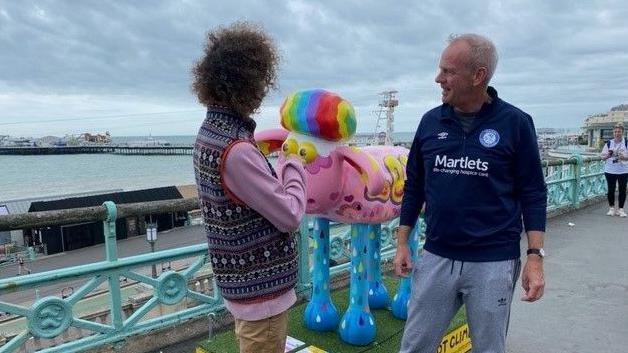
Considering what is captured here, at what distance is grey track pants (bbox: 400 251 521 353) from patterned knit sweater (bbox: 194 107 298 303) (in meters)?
0.65

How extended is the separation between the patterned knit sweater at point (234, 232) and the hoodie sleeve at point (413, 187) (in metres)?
0.71

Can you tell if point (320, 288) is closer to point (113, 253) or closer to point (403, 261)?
point (403, 261)

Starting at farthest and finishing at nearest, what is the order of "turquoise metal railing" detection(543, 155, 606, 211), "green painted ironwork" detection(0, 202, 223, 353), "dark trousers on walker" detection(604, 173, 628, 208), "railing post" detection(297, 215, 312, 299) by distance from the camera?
"turquoise metal railing" detection(543, 155, 606, 211) < "dark trousers on walker" detection(604, 173, 628, 208) < "railing post" detection(297, 215, 312, 299) < "green painted ironwork" detection(0, 202, 223, 353)

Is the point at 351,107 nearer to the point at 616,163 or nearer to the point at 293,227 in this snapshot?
the point at 293,227

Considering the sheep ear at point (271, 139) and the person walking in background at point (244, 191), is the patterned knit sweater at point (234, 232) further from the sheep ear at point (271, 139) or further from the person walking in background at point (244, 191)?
the sheep ear at point (271, 139)

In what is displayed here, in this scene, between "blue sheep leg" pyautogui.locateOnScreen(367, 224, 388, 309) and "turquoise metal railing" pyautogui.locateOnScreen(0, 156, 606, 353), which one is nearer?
"turquoise metal railing" pyautogui.locateOnScreen(0, 156, 606, 353)

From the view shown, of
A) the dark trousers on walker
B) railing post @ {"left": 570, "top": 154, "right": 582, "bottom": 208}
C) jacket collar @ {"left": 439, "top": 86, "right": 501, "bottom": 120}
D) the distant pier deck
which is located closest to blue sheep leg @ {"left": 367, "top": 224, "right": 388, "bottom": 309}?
jacket collar @ {"left": 439, "top": 86, "right": 501, "bottom": 120}

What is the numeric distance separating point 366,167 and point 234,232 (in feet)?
3.69


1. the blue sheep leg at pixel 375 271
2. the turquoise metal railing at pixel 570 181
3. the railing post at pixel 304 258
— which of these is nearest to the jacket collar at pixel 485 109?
the blue sheep leg at pixel 375 271

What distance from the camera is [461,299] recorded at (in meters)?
2.08

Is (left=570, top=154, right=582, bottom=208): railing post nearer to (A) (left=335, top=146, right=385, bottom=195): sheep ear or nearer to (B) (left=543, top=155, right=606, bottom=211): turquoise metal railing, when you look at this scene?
(B) (left=543, top=155, right=606, bottom=211): turquoise metal railing

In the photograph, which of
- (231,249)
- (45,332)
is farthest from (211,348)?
(231,249)

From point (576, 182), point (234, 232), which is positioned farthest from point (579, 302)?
point (576, 182)

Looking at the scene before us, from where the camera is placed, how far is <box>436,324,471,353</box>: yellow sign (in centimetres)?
302
